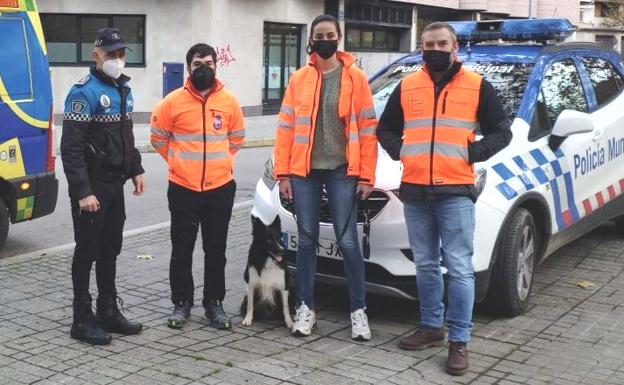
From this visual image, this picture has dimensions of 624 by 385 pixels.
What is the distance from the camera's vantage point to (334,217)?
15.9 ft

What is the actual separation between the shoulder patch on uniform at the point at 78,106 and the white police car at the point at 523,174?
1.45m

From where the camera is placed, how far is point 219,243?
5180 millimetres

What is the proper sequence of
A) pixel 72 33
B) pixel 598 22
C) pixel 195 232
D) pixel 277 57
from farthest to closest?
pixel 598 22 < pixel 277 57 < pixel 72 33 < pixel 195 232

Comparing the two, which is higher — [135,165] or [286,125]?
[286,125]

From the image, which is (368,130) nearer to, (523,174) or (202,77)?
(202,77)

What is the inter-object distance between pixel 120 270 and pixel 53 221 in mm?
2536

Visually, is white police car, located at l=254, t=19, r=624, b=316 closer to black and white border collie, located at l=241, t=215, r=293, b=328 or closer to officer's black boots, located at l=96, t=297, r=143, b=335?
black and white border collie, located at l=241, t=215, r=293, b=328

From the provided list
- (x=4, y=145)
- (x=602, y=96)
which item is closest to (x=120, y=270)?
(x=4, y=145)

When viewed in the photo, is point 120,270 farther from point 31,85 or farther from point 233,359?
point 233,359

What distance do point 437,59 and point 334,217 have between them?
112cm

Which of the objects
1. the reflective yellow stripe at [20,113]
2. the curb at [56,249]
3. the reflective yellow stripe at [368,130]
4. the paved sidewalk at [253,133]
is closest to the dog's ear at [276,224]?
the reflective yellow stripe at [368,130]

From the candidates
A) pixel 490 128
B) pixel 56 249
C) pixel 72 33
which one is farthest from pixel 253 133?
pixel 490 128

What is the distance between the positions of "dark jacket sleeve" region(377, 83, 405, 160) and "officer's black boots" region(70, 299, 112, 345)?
200cm

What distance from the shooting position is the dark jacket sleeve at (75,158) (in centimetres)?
458
